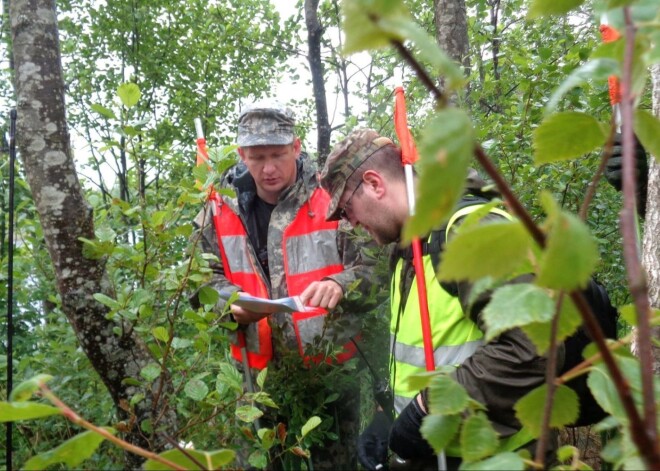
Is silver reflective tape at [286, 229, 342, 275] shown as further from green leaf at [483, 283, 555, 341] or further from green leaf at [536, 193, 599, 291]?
green leaf at [536, 193, 599, 291]

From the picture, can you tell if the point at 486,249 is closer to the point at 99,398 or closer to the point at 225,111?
the point at 99,398

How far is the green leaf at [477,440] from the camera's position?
556 millimetres

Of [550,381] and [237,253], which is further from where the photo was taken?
[237,253]

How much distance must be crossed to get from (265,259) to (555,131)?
117 inches

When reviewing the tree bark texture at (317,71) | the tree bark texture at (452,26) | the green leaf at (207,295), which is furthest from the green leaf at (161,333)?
the tree bark texture at (317,71)

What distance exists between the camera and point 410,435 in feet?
6.30

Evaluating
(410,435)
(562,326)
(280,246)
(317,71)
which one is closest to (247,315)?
(280,246)

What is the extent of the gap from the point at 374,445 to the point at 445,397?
87.4 inches

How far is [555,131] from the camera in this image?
1.66 ft

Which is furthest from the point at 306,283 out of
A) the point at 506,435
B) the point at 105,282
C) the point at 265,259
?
the point at 506,435

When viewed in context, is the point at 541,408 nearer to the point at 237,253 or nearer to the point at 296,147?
the point at 237,253

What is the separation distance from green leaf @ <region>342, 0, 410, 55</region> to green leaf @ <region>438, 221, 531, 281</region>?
0.13 meters

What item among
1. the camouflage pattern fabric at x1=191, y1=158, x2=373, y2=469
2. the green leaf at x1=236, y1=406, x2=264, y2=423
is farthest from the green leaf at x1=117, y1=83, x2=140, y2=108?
the camouflage pattern fabric at x1=191, y1=158, x2=373, y2=469

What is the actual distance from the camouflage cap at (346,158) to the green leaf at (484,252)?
1.97 metres
